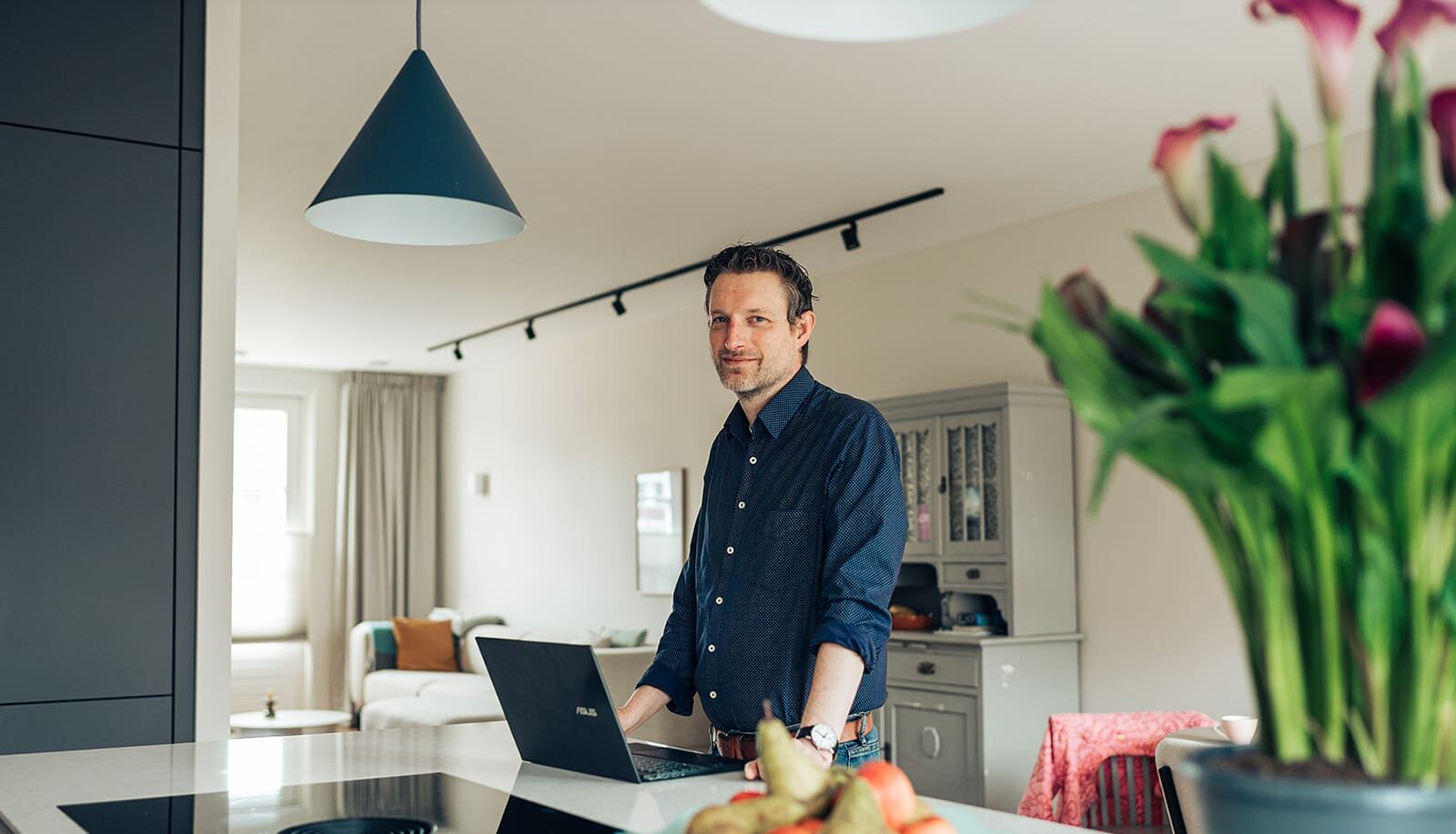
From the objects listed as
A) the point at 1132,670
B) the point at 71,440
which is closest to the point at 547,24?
the point at 71,440

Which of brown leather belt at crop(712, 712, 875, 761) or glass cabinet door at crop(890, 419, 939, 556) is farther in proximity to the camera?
glass cabinet door at crop(890, 419, 939, 556)

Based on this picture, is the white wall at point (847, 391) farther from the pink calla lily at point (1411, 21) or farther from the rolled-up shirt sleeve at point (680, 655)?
the pink calla lily at point (1411, 21)

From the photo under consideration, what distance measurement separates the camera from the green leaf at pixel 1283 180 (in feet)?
2.21

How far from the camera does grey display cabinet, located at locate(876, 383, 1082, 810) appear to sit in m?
5.11

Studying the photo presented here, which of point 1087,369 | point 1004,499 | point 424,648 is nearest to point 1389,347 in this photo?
point 1087,369

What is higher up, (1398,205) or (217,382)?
(217,382)

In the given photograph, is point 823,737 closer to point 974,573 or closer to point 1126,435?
point 1126,435

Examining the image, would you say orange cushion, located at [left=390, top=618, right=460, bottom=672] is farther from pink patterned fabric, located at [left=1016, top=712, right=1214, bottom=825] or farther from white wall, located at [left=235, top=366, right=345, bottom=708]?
pink patterned fabric, located at [left=1016, top=712, right=1214, bottom=825]

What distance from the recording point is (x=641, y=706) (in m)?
1.99

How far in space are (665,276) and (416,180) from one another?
465cm

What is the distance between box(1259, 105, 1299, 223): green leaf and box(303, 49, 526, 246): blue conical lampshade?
1596mm

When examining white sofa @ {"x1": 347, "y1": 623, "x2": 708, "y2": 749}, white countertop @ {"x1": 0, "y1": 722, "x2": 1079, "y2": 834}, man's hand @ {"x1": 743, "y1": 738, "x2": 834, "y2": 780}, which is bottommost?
white sofa @ {"x1": 347, "y1": 623, "x2": 708, "y2": 749}

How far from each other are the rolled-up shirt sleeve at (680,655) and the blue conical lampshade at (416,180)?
67 cm

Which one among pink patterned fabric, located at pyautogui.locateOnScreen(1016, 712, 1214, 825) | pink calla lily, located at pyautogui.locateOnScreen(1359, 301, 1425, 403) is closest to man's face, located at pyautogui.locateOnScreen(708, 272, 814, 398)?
pink calla lily, located at pyautogui.locateOnScreen(1359, 301, 1425, 403)
